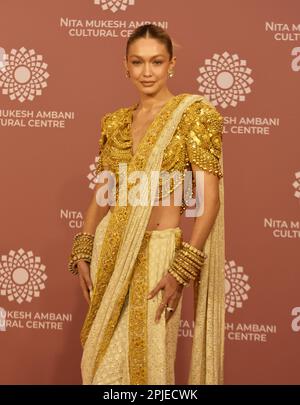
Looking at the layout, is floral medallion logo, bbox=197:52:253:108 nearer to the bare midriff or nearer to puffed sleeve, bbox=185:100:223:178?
puffed sleeve, bbox=185:100:223:178

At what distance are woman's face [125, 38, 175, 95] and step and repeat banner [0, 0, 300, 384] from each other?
2.34ft

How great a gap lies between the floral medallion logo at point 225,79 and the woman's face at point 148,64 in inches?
28.8

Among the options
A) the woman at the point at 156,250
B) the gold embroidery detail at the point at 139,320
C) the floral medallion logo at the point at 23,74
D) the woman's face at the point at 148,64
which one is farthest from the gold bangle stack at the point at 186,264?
the floral medallion logo at the point at 23,74

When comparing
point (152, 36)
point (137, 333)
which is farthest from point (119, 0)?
point (137, 333)

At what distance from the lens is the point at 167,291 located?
2.24 m

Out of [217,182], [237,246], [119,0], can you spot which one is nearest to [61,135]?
[119,0]

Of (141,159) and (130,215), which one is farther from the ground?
(141,159)

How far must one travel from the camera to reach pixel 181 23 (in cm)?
312

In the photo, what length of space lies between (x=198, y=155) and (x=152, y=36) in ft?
1.39

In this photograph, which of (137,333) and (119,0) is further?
(119,0)

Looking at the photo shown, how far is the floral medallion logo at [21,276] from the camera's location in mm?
3281

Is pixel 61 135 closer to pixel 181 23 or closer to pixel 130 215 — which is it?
pixel 181 23

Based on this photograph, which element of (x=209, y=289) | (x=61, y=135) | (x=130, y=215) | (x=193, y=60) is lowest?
(x=209, y=289)

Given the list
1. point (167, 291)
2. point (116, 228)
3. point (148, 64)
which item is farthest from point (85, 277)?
point (148, 64)
